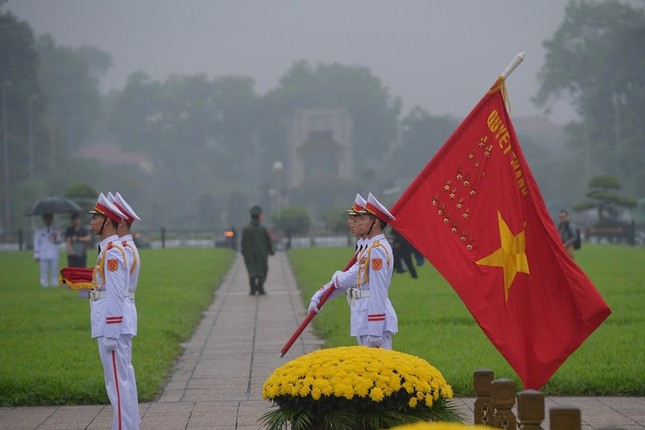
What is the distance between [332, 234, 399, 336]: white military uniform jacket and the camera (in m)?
9.05

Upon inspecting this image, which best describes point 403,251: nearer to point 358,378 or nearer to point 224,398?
point 224,398

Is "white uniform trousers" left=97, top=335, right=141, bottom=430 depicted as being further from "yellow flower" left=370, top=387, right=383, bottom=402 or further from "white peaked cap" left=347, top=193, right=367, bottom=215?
"yellow flower" left=370, top=387, right=383, bottom=402

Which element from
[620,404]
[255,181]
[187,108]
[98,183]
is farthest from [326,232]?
[187,108]

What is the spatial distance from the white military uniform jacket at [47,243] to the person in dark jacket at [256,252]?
11.8ft

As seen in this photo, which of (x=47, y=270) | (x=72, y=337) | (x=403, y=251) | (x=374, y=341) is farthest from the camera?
(x=403, y=251)

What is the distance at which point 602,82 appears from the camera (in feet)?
306

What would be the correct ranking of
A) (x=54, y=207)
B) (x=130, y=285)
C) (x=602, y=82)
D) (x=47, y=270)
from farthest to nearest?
(x=602, y=82) → (x=54, y=207) → (x=47, y=270) → (x=130, y=285)

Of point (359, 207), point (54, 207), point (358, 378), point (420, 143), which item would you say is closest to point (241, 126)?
point (420, 143)

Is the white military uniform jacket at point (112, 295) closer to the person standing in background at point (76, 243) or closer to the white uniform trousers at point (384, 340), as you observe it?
the white uniform trousers at point (384, 340)

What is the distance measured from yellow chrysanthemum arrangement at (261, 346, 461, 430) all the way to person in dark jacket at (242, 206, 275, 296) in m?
15.8

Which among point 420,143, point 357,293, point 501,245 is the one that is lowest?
point 357,293

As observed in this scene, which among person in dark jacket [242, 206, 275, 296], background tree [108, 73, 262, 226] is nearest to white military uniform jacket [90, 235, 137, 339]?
person in dark jacket [242, 206, 275, 296]

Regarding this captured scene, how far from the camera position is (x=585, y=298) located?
843 centimetres

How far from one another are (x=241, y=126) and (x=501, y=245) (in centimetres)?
14699
